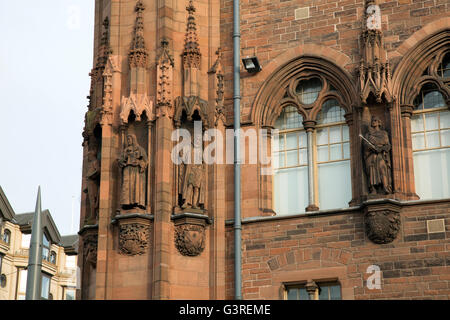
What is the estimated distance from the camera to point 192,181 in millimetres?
24125

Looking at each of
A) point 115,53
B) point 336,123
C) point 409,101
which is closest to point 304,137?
point 336,123

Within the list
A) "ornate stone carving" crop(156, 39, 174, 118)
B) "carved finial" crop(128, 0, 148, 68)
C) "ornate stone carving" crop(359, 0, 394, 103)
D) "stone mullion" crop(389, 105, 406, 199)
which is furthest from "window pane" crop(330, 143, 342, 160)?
"carved finial" crop(128, 0, 148, 68)

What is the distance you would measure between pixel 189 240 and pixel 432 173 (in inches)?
218

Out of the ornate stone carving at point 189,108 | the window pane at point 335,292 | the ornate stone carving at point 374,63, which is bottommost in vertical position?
the window pane at point 335,292

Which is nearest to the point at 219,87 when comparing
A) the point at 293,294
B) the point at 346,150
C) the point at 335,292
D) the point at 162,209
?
the point at 346,150

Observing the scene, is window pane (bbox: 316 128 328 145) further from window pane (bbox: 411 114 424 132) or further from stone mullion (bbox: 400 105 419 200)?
window pane (bbox: 411 114 424 132)

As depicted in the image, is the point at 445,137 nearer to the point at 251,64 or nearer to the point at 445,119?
the point at 445,119

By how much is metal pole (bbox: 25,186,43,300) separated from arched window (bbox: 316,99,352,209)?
6636 millimetres

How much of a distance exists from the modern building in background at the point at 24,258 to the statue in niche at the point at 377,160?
117 feet

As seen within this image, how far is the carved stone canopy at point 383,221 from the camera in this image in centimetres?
2292

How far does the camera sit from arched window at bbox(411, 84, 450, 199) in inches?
936

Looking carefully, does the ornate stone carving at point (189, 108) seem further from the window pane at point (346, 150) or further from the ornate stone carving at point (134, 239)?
the window pane at point (346, 150)

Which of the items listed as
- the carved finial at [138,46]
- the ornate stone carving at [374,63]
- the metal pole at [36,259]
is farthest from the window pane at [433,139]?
the metal pole at [36,259]
